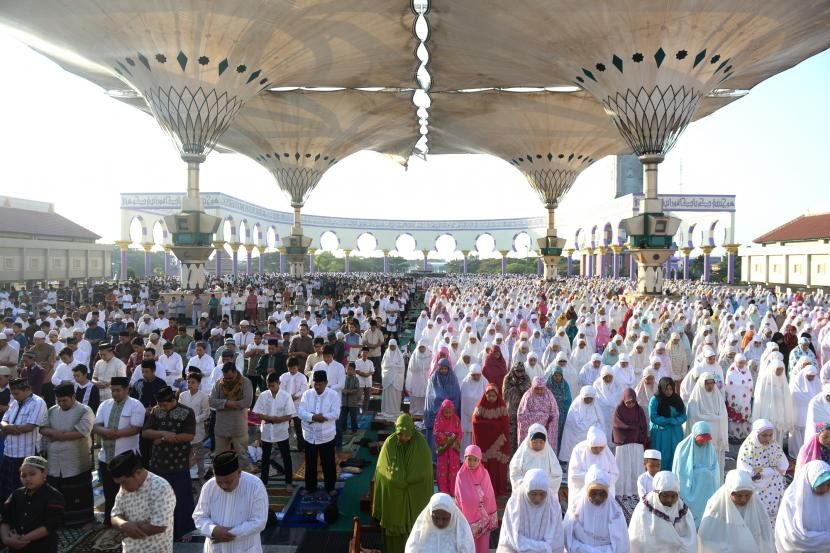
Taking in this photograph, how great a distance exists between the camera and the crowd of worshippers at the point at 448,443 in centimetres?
312

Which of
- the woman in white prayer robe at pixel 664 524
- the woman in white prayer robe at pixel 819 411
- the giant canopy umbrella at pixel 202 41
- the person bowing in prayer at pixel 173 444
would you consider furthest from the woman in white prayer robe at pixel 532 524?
the giant canopy umbrella at pixel 202 41

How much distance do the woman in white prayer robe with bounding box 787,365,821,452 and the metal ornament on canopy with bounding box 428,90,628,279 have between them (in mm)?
20431

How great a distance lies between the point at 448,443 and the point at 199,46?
551 inches

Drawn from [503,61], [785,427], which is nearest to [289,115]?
[503,61]

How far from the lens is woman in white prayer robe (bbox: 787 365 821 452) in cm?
623

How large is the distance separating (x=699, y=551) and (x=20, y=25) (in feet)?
58.9

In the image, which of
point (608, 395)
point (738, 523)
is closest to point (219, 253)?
point (608, 395)

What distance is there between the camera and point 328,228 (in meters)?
61.0

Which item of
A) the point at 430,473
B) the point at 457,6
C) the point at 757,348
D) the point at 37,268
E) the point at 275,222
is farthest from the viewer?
the point at 275,222

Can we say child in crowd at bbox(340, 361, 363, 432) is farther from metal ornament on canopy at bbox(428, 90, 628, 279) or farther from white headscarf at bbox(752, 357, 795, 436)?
metal ornament on canopy at bbox(428, 90, 628, 279)

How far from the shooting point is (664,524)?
10.4 ft

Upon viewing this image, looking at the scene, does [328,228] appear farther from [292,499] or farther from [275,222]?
[292,499]

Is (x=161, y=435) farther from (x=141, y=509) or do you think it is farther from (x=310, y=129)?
(x=310, y=129)

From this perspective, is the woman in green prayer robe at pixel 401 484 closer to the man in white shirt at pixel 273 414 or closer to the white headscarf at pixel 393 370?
the man in white shirt at pixel 273 414
